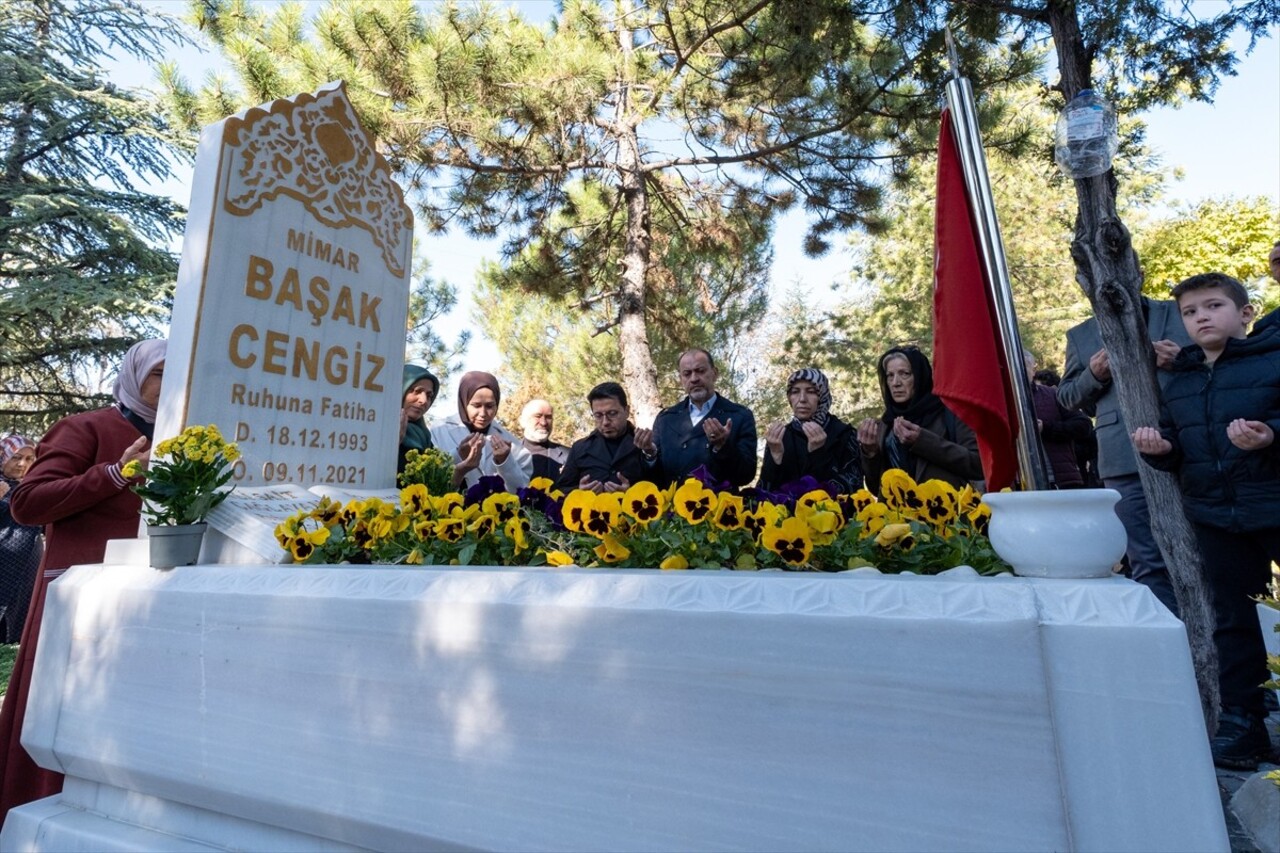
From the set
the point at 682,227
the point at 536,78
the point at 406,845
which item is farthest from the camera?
the point at 682,227

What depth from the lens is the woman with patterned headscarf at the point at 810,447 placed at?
3057mm

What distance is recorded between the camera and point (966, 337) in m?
1.62

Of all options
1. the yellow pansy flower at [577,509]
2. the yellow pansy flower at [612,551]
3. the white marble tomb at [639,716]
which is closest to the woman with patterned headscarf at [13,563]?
the white marble tomb at [639,716]

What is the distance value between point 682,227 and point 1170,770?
8.71 metres

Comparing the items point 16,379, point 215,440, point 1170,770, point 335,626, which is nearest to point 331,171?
point 215,440

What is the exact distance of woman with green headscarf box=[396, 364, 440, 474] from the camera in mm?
3455

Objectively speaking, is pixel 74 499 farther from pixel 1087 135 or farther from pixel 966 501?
pixel 1087 135

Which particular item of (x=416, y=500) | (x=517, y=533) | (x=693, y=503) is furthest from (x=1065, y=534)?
(x=416, y=500)

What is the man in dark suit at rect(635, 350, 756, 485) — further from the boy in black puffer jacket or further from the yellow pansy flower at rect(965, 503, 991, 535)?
the boy in black puffer jacket

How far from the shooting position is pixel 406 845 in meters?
1.39

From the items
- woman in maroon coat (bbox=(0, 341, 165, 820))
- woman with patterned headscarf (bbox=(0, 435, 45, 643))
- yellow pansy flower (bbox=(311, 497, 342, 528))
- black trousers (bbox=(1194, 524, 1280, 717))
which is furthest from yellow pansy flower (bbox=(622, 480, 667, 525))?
woman with patterned headscarf (bbox=(0, 435, 45, 643))

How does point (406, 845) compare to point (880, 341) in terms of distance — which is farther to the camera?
point (880, 341)

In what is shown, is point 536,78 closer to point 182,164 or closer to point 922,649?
point 922,649

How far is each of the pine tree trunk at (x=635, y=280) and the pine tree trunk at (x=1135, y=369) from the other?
5.00m
